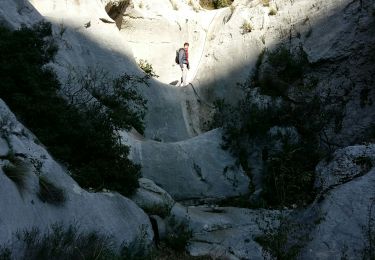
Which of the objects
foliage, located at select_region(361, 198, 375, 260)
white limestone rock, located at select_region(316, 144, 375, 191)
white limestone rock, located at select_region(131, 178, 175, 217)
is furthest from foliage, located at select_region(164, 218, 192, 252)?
foliage, located at select_region(361, 198, 375, 260)

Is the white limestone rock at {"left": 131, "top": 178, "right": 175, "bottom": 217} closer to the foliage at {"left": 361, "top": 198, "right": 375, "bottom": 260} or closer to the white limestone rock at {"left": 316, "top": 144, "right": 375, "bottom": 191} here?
the white limestone rock at {"left": 316, "top": 144, "right": 375, "bottom": 191}

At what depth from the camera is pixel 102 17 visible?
22.7m

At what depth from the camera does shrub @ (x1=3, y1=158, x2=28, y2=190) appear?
24.1 ft

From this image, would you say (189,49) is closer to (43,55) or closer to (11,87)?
(43,55)

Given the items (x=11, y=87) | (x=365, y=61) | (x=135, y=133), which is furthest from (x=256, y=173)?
(x=11, y=87)

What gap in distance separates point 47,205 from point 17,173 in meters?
0.65

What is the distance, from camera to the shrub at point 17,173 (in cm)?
736

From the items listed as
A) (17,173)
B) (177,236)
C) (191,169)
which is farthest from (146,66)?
(17,173)

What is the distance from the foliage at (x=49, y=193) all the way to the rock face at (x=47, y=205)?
68 mm

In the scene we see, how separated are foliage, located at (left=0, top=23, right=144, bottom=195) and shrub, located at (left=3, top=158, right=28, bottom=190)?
9.24ft

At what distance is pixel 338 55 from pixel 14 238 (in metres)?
15.0

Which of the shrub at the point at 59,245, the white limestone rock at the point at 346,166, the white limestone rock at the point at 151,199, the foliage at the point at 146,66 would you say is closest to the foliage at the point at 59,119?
the white limestone rock at the point at 151,199

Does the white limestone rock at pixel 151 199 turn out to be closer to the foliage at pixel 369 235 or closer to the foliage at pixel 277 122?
the foliage at pixel 277 122

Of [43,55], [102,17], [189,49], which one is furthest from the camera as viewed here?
[189,49]
